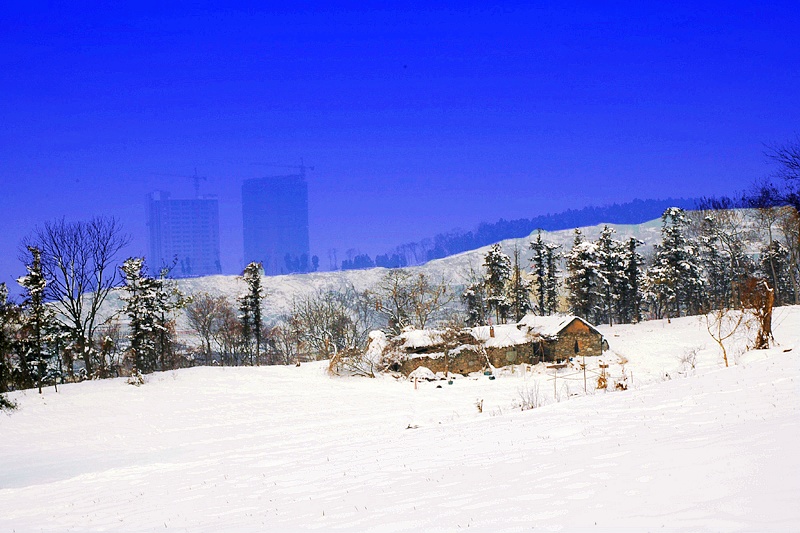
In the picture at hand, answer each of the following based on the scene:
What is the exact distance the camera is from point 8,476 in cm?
1800

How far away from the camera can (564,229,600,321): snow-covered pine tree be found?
54.6 meters

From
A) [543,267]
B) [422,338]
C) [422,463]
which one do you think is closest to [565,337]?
[422,338]

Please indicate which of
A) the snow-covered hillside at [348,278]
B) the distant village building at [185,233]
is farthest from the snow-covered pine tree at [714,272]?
the distant village building at [185,233]

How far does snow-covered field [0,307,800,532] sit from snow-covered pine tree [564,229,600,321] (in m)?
30.3

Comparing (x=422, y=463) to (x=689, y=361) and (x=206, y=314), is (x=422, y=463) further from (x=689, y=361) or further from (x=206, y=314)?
(x=206, y=314)

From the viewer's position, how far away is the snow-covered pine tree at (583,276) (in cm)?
5459

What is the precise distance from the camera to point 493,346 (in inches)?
1587

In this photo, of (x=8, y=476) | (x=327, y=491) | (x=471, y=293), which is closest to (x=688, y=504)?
(x=327, y=491)

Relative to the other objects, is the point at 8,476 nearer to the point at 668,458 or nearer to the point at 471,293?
the point at 668,458

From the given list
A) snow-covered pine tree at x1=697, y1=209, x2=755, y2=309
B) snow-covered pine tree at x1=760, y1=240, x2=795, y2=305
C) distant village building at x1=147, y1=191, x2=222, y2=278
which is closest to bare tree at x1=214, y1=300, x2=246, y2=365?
snow-covered pine tree at x1=697, y1=209, x2=755, y2=309

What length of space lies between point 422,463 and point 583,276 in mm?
46423

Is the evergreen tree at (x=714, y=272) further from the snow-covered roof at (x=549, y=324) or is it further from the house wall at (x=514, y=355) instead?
the house wall at (x=514, y=355)

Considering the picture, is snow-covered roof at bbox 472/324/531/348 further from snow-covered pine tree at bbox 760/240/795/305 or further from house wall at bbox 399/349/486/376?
snow-covered pine tree at bbox 760/240/795/305

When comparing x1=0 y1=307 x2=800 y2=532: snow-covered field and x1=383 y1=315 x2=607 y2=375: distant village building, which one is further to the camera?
x1=383 y1=315 x2=607 y2=375: distant village building
